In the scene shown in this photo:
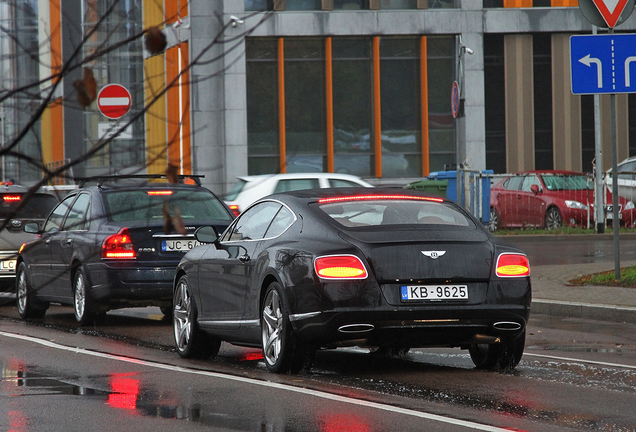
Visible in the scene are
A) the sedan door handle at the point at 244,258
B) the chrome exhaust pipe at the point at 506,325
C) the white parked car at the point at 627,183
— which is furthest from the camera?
the white parked car at the point at 627,183

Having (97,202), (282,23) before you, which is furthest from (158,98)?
(282,23)

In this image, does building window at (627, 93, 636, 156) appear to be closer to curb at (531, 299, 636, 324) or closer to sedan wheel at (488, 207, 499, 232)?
sedan wheel at (488, 207, 499, 232)

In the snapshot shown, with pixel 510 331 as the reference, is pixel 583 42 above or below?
above

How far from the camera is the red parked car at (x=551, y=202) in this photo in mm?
28281

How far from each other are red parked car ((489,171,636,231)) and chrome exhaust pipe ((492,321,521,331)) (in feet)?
67.8

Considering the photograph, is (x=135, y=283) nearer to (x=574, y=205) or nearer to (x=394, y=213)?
(x=394, y=213)

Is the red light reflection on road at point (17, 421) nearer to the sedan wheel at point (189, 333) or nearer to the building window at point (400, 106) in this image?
the sedan wheel at point (189, 333)

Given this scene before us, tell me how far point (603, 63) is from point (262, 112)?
2387 centimetres

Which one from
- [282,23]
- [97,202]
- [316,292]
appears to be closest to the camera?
[316,292]

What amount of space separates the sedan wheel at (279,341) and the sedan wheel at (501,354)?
53.4 inches

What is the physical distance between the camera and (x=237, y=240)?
9.24 metres

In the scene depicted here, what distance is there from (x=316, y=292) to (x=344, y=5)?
99.0ft

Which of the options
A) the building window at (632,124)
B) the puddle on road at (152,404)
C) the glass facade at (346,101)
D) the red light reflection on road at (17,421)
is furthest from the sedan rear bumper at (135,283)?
the building window at (632,124)

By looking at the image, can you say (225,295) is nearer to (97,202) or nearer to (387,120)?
(97,202)
